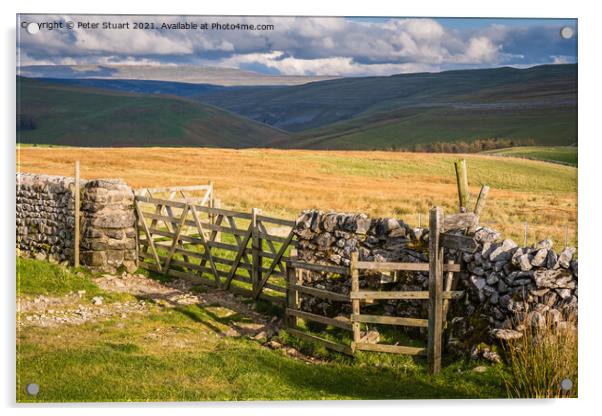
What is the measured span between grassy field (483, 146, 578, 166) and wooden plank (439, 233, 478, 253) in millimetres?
2514

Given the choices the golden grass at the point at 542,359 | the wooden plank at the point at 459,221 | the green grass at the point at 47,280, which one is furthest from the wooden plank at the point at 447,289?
the green grass at the point at 47,280

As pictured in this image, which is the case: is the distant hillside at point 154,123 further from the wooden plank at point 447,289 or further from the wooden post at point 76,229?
the wooden plank at point 447,289

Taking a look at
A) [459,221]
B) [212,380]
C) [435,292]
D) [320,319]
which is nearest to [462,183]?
[459,221]

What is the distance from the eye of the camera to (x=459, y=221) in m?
10.5

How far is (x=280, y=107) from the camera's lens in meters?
80.2

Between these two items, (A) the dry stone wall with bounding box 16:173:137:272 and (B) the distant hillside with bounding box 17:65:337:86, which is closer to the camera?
(B) the distant hillside with bounding box 17:65:337:86

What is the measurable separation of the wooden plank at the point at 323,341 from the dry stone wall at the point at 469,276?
2.52 ft

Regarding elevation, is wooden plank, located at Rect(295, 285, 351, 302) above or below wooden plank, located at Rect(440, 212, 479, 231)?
below

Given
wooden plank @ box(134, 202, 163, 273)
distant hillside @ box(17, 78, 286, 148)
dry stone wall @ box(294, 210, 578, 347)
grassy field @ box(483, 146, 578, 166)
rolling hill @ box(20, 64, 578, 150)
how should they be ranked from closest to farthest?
dry stone wall @ box(294, 210, 578, 347) < grassy field @ box(483, 146, 578, 166) < wooden plank @ box(134, 202, 163, 273) < rolling hill @ box(20, 64, 578, 150) < distant hillside @ box(17, 78, 286, 148)

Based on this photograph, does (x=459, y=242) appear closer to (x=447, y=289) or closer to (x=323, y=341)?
(x=447, y=289)

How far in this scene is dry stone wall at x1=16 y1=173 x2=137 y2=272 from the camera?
15.8m

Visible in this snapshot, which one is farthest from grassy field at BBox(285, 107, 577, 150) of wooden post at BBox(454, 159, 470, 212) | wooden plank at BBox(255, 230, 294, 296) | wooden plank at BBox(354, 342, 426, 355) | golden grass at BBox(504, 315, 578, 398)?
golden grass at BBox(504, 315, 578, 398)

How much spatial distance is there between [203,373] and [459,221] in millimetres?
4084

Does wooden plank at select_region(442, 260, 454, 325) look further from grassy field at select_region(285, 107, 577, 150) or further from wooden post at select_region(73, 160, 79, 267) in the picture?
grassy field at select_region(285, 107, 577, 150)
